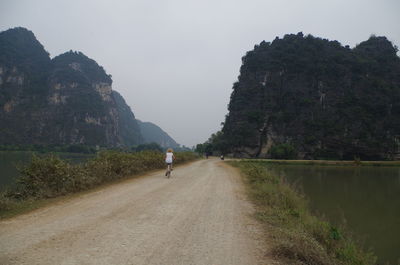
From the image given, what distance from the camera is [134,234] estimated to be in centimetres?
497

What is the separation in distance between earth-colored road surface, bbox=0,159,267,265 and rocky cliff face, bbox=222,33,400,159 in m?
67.6

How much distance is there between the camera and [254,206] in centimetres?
830

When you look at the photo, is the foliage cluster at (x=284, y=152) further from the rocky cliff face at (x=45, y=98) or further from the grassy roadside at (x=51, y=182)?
the rocky cliff face at (x=45, y=98)

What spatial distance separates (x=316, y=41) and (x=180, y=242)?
108 metres

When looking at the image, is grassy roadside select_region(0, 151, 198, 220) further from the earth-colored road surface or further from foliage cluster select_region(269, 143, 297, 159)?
foliage cluster select_region(269, 143, 297, 159)

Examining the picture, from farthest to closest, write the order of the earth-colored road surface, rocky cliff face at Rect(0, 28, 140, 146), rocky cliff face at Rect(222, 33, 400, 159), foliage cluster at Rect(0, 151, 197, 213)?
1. rocky cliff face at Rect(0, 28, 140, 146)
2. rocky cliff face at Rect(222, 33, 400, 159)
3. foliage cluster at Rect(0, 151, 197, 213)
4. the earth-colored road surface

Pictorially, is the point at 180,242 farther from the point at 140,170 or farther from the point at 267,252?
the point at 140,170

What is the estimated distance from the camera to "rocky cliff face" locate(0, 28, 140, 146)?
132375mm

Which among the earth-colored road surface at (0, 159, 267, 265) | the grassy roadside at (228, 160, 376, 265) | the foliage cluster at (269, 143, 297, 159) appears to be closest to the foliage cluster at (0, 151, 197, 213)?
the earth-colored road surface at (0, 159, 267, 265)

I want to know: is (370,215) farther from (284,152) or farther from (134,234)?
(284,152)

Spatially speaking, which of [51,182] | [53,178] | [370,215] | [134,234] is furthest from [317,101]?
[134,234]

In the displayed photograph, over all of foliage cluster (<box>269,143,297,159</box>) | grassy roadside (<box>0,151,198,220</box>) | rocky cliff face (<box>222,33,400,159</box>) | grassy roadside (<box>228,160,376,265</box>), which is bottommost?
grassy roadside (<box>228,160,376,265</box>)

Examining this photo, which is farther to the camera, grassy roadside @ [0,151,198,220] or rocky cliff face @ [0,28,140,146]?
rocky cliff face @ [0,28,140,146]

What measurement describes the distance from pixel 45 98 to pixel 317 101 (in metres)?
138
